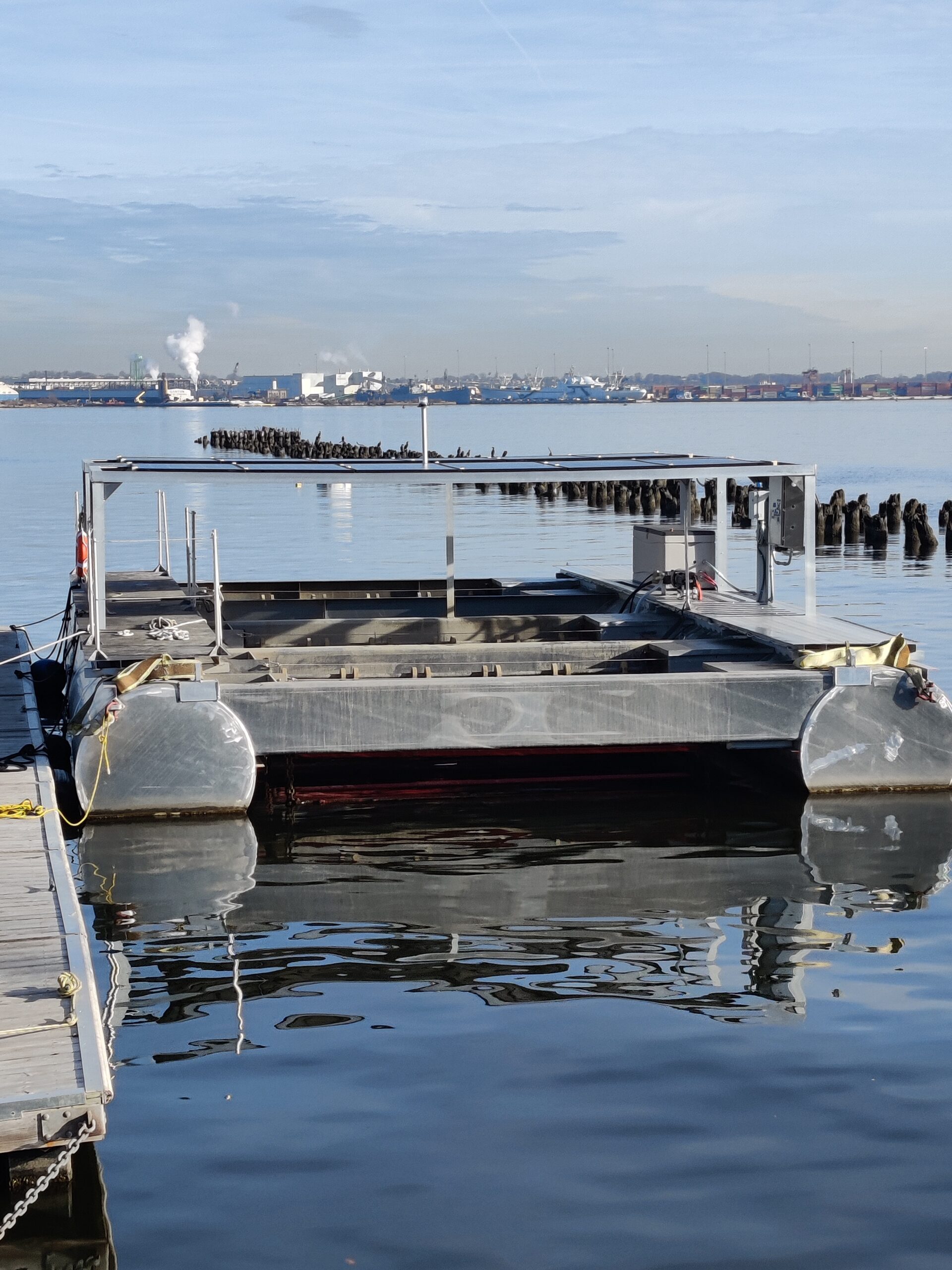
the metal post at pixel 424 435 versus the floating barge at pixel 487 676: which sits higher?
the metal post at pixel 424 435

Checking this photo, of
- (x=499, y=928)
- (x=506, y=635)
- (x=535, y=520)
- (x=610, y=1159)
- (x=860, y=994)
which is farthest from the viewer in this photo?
(x=535, y=520)

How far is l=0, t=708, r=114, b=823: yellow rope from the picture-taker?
9.84 meters

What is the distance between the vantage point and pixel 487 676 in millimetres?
11992

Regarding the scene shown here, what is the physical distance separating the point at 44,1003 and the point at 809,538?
8613 mm

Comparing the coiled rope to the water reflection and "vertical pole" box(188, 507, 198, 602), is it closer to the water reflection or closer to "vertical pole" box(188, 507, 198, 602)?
the water reflection

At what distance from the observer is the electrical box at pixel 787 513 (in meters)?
13.6

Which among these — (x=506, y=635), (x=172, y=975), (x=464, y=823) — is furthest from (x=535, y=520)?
(x=172, y=975)

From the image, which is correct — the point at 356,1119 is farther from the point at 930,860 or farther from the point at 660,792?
the point at 660,792

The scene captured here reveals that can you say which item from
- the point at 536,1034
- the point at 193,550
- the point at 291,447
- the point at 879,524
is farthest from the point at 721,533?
the point at 291,447

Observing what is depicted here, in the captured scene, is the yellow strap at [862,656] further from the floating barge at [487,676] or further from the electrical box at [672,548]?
the electrical box at [672,548]

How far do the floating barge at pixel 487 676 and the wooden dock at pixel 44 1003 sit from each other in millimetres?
1249

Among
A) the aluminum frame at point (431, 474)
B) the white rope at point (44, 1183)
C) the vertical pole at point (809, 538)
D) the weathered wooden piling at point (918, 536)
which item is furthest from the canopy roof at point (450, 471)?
the weathered wooden piling at point (918, 536)

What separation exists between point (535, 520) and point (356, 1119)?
39.4 m

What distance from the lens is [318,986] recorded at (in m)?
8.05
